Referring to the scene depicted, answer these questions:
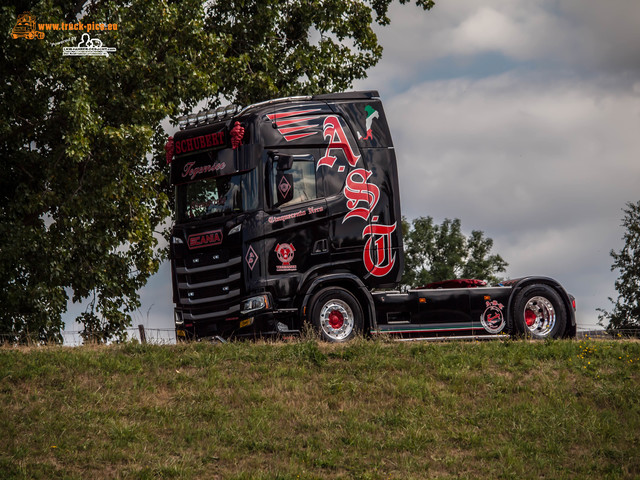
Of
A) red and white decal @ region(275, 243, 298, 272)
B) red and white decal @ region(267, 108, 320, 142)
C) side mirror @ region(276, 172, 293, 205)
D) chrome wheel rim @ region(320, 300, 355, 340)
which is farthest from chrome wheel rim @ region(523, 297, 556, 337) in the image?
red and white decal @ region(267, 108, 320, 142)

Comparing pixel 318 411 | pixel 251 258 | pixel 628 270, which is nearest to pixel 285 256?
pixel 251 258

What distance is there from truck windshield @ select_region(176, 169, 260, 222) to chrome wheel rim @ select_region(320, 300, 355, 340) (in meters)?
2.42

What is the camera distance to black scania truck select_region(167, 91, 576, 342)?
15.6 m

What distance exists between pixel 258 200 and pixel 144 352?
135 inches

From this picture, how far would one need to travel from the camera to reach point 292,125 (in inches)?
635

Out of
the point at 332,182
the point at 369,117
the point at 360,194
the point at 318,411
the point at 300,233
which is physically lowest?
the point at 318,411

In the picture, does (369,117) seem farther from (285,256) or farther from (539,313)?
(539,313)

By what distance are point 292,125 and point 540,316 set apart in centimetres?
659

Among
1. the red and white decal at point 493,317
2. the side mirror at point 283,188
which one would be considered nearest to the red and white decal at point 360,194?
the side mirror at point 283,188

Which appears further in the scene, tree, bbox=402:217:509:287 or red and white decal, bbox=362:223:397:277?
tree, bbox=402:217:509:287

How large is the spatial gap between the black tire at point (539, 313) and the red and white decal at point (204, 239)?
630 cm

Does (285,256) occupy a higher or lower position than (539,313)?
higher

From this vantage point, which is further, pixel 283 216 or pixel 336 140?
pixel 336 140

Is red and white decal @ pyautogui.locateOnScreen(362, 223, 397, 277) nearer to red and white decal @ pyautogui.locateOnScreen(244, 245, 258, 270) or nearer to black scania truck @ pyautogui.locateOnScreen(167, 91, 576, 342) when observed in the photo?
black scania truck @ pyautogui.locateOnScreen(167, 91, 576, 342)
